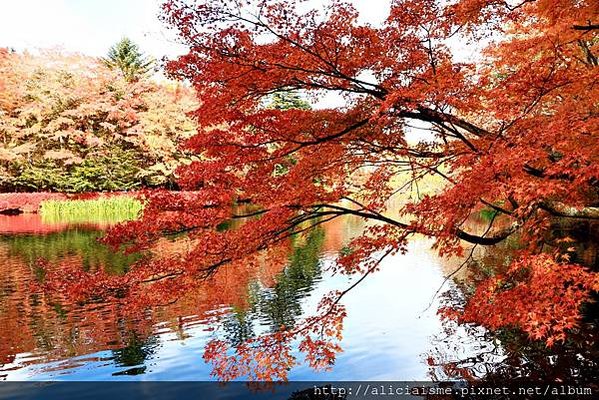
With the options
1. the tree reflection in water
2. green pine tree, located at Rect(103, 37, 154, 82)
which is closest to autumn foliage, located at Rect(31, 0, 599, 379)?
the tree reflection in water

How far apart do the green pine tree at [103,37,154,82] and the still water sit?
2772 centimetres

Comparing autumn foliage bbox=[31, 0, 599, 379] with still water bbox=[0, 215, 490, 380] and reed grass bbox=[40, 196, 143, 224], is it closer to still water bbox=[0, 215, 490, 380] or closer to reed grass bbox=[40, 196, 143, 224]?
still water bbox=[0, 215, 490, 380]

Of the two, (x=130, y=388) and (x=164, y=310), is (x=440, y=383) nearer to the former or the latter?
(x=130, y=388)

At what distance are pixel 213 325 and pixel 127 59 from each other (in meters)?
36.0

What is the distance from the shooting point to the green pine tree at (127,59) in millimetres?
Answer: 39128

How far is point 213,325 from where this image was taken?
8719 millimetres

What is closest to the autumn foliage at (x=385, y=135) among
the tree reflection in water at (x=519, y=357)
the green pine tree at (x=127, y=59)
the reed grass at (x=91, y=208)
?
the tree reflection in water at (x=519, y=357)

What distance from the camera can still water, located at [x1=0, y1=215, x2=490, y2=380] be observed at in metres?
6.91

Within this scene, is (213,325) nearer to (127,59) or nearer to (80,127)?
(80,127)

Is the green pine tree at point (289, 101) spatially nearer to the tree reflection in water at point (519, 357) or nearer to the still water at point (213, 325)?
the still water at point (213, 325)

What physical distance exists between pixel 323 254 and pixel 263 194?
378 inches

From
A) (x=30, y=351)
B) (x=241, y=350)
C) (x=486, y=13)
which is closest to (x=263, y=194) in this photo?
(x=241, y=350)

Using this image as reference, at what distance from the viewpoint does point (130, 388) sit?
20.7 feet

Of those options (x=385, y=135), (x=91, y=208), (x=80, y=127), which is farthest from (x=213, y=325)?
(x=80, y=127)
